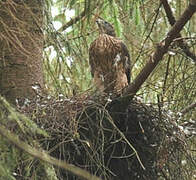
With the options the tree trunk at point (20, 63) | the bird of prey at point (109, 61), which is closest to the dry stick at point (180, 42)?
the tree trunk at point (20, 63)

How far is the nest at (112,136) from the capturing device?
2.64 metres

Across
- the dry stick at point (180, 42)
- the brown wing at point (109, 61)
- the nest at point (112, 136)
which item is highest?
the dry stick at point (180, 42)

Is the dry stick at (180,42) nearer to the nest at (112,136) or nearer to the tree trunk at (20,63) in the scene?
the nest at (112,136)

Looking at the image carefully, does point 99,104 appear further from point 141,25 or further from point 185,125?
point 141,25

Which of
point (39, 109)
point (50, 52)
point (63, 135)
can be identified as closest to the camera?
point (63, 135)

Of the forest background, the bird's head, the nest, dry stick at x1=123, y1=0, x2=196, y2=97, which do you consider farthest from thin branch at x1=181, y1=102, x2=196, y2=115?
the bird's head

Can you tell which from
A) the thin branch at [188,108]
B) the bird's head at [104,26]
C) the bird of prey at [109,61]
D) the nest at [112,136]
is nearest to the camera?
the nest at [112,136]

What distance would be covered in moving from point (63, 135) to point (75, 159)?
0.67 feet

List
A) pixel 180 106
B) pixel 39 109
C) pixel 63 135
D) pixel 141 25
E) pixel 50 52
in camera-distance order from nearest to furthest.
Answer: pixel 63 135
pixel 39 109
pixel 180 106
pixel 141 25
pixel 50 52

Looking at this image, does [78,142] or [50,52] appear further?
[50,52]

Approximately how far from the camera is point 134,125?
9.30 ft

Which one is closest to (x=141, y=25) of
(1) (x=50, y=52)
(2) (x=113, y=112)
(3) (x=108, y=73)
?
(3) (x=108, y=73)

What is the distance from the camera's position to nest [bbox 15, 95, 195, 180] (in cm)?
264

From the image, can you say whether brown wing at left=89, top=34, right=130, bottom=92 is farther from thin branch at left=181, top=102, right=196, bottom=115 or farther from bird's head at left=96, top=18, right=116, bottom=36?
thin branch at left=181, top=102, right=196, bottom=115
